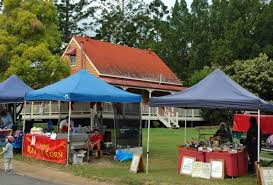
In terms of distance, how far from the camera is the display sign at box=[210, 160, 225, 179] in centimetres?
1353

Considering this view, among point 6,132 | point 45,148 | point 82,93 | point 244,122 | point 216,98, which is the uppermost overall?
point 82,93

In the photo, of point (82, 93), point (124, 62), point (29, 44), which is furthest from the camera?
point (124, 62)

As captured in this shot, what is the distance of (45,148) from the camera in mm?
16984

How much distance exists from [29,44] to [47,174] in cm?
1520

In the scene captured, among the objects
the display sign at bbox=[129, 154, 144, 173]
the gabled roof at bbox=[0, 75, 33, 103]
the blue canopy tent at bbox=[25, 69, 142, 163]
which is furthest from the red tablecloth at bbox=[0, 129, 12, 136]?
the display sign at bbox=[129, 154, 144, 173]

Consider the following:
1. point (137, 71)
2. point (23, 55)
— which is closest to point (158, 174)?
point (23, 55)

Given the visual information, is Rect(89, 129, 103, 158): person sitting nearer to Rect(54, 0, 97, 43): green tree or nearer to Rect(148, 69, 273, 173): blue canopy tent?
Rect(148, 69, 273, 173): blue canopy tent

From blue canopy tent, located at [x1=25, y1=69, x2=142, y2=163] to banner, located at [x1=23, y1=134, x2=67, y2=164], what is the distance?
143 centimetres

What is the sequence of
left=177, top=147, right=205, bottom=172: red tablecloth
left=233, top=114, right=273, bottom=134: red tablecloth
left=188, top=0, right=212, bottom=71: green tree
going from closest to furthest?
left=177, top=147, right=205, bottom=172: red tablecloth, left=233, top=114, right=273, bottom=134: red tablecloth, left=188, top=0, right=212, bottom=71: green tree

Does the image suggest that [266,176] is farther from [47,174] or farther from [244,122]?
[244,122]

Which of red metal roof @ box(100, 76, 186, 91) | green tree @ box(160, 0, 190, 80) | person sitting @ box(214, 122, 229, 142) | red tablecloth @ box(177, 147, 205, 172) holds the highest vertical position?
green tree @ box(160, 0, 190, 80)

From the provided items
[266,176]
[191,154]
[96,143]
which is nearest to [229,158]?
[191,154]

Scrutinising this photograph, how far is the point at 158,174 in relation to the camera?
45.9 ft

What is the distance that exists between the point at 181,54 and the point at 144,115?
1962cm
